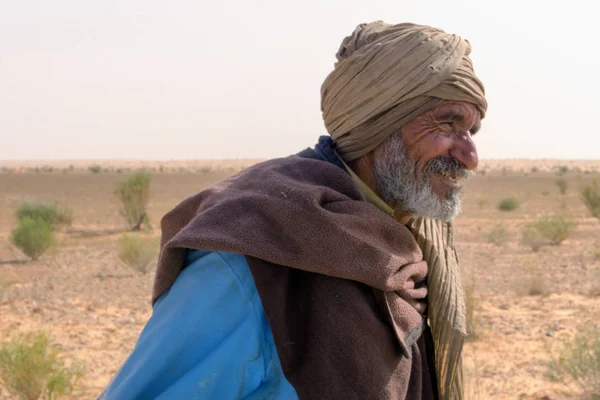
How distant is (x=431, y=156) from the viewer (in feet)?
7.47

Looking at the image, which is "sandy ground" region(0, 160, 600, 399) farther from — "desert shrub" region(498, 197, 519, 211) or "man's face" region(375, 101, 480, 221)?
"desert shrub" region(498, 197, 519, 211)

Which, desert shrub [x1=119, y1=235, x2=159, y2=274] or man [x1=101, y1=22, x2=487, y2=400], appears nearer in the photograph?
man [x1=101, y1=22, x2=487, y2=400]

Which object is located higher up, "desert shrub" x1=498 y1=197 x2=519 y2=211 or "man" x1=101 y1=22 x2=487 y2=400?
"desert shrub" x1=498 y1=197 x2=519 y2=211

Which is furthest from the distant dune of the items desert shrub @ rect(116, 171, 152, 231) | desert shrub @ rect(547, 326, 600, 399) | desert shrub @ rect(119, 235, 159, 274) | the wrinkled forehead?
the wrinkled forehead

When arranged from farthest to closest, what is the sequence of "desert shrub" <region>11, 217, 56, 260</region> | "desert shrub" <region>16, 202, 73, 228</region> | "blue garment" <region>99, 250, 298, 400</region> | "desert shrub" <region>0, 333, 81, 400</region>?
1. "desert shrub" <region>16, 202, 73, 228</region>
2. "desert shrub" <region>11, 217, 56, 260</region>
3. "desert shrub" <region>0, 333, 81, 400</region>
4. "blue garment" <region>99, 250, 298, 400</region>

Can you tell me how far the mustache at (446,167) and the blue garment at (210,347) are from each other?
910 millimetres

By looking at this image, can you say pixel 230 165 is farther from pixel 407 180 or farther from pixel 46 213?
pixel 407 180

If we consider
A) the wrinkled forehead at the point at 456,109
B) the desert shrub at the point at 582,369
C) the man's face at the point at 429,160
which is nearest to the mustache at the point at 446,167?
the man's face at the point at 429,160

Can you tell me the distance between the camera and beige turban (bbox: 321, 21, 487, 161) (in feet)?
7.27

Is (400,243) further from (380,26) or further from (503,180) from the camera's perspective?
(503,180)

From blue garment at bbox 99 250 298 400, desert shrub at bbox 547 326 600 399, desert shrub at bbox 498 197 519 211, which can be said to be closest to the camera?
blue garment at bbox 99 250 298 400

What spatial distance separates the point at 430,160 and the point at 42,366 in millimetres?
5150

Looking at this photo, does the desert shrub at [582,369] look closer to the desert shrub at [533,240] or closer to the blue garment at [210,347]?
the blue garment at [210,347]

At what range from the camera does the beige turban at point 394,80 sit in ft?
7.27
